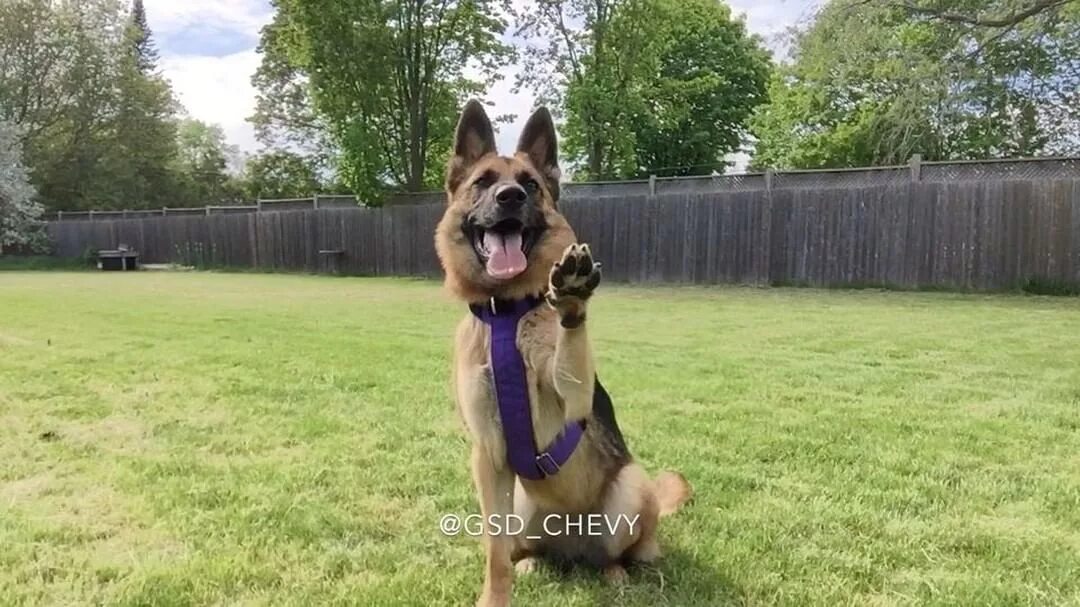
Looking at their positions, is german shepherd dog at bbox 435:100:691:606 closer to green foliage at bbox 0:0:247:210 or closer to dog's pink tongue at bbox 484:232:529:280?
dog's pink tongue at bbox 484:232:529:280

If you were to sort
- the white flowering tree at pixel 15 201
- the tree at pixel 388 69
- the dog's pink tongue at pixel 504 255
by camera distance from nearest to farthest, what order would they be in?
the dog's pink tongue at pixel 504 255
the tree at pixel 388 69
the white flowering tree at pixel 15 201

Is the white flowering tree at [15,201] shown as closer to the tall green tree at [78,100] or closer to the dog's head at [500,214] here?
the tall green tree at [78,100]

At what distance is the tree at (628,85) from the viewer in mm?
22578

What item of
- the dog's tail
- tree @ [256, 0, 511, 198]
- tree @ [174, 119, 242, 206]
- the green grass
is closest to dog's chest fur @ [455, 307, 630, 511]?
the dog's tail

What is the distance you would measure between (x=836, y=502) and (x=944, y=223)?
12266 mm

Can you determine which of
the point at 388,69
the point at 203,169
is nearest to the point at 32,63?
the point at 203,169

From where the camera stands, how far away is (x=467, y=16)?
21672 mm

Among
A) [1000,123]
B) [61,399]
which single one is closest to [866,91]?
[1000,123]

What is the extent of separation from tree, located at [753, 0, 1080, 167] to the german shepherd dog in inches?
461

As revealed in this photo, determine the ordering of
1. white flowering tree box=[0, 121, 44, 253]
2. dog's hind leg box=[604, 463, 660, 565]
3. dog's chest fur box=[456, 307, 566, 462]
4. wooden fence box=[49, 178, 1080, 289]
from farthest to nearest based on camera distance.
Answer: white flowering tree box=[0, 121, 44, 253] → wooden fence box=[49, 178, 1080, 289] → dog's hind leg box=[604, 463, 660, 565] → dog's chest fur box=[456, 307, 566, 462]

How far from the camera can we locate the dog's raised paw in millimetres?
2000

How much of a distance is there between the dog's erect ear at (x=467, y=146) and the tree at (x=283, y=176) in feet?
114

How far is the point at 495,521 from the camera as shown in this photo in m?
2.40

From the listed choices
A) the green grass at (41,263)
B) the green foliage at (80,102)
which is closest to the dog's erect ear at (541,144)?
the green grass at (41,263)
